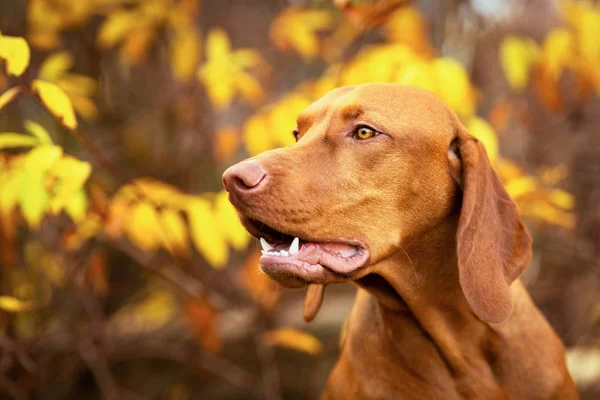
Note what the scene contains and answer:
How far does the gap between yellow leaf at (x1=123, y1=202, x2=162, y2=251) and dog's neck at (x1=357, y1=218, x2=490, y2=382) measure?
1.35 m

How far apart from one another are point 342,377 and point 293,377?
10.5 feet

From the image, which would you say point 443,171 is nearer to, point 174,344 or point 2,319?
point 2,319

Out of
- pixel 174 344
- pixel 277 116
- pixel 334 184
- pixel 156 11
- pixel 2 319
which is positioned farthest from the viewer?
pixel 174 344

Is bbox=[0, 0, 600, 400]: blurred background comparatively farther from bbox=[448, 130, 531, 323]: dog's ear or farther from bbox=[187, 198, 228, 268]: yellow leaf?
bbox=[448, 130, 531, 323]: dog's ear

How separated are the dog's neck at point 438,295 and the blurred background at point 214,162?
A: 86 cm

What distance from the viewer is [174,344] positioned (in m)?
5.96

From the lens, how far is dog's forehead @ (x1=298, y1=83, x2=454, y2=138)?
105 inches

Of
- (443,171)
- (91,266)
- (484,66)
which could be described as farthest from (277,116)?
(484,66)

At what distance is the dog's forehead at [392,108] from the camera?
2662 mm

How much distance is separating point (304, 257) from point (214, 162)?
3657mm

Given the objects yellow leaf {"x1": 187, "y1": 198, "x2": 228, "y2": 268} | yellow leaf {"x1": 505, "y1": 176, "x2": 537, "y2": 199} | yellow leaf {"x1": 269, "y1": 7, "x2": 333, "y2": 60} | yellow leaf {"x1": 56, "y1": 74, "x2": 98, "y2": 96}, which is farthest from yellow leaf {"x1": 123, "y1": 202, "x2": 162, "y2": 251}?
yellow leaf {"x1": 505, "y1": 176, "x2": 537, "y2": 199}

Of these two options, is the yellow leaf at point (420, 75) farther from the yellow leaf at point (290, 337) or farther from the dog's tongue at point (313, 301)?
the yellow leaf at point (290, 337)

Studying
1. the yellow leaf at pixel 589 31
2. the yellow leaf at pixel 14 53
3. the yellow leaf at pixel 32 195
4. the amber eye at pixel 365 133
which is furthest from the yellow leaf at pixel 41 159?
the yellow leaf at pixel 589 31

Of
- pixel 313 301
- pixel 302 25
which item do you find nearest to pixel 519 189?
pixel 313 301
